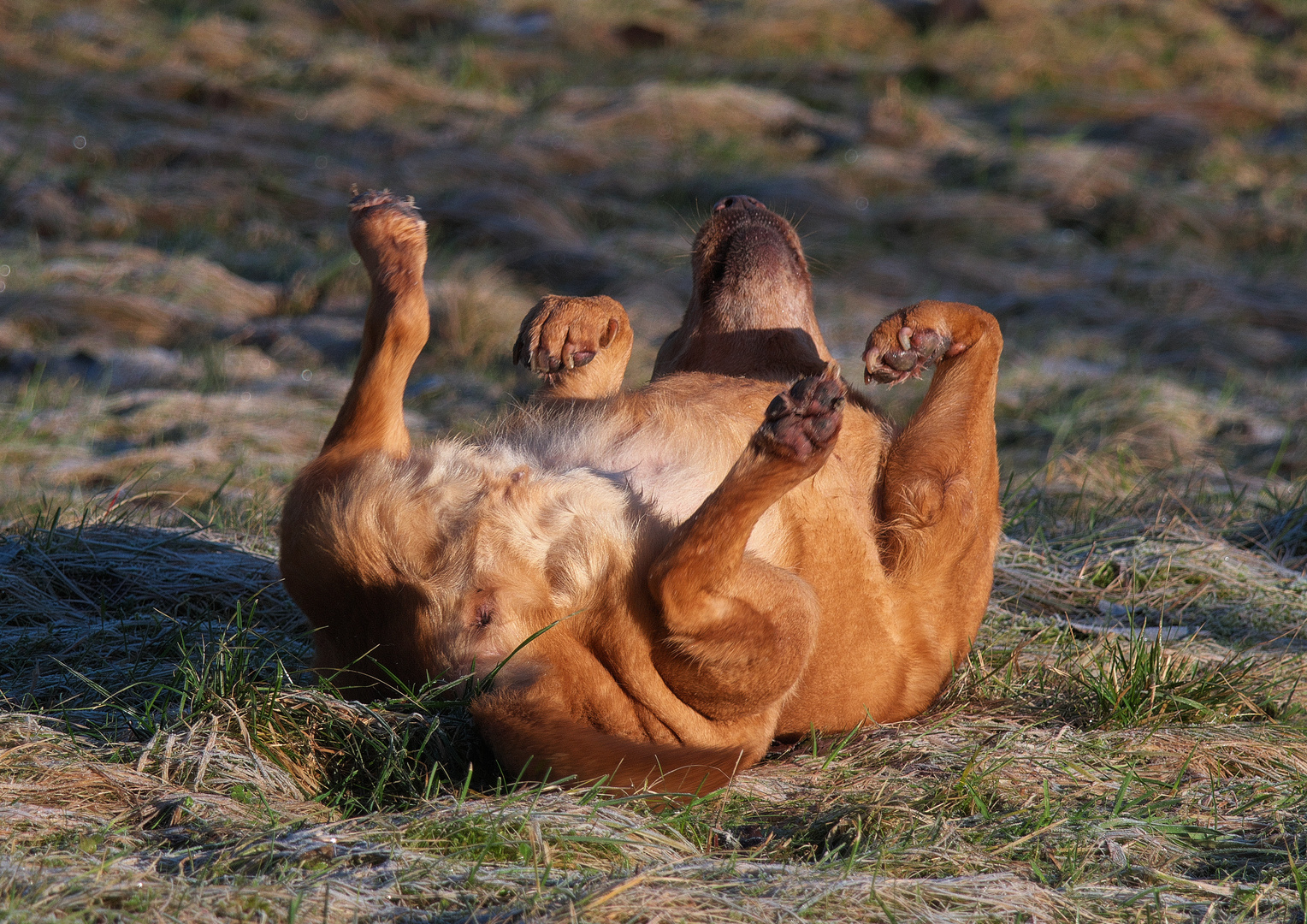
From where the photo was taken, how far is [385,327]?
2.55 meters

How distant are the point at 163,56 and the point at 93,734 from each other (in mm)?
10633

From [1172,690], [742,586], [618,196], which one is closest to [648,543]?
[742,586]

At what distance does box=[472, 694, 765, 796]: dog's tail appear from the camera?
2.03 meters

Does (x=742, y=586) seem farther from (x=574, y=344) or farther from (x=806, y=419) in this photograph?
(x=574, y=344)

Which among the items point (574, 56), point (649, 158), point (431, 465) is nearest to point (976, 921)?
point (431, 465)

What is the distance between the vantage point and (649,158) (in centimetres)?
1048

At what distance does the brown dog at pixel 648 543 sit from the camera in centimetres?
209

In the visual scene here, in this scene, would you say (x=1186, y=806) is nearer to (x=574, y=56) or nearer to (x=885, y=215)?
(x=885, y=215)

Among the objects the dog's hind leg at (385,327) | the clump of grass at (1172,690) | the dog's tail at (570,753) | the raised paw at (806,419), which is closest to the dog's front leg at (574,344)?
the dog's hind leg at (385,327)

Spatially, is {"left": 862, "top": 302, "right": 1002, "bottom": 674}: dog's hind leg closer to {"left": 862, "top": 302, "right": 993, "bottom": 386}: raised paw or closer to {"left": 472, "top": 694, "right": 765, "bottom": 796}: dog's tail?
{"left": 862, "top": 302, "right": 993, "bottom": 386}: raised paw

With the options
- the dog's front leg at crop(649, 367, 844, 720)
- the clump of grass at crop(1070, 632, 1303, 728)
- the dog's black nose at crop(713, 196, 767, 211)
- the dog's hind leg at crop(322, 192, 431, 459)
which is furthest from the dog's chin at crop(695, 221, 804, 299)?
the clump of grass at crop(1070, 632, 1303, 728)

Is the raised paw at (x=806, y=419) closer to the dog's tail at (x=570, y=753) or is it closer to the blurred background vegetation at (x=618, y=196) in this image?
the dog's tail at (x=570, y=753)

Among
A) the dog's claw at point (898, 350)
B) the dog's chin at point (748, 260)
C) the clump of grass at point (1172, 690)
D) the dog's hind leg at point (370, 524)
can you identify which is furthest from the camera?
the dog's chin at point (748, 260)

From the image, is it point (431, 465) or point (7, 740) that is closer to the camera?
point (7, 740)
